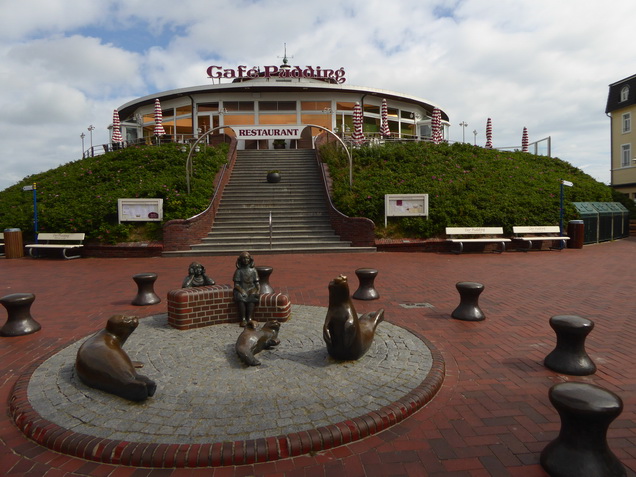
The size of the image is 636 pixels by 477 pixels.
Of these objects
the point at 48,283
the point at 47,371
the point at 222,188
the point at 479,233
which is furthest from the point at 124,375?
the point at 222,188

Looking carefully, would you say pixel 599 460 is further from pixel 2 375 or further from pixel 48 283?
pixel 48 283

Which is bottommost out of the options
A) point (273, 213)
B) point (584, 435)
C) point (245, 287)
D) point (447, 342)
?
Answer: point (447, 342)

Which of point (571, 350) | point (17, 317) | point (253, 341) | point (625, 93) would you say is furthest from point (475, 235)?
point (625, 93)

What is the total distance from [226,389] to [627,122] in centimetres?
4291

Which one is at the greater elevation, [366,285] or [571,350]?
[366,285]

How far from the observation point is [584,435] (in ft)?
8.31

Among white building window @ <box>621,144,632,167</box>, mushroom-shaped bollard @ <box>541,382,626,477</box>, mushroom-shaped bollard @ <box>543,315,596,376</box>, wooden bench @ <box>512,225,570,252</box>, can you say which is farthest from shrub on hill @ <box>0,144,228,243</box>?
white building window @ <box>621,144,632,167</box>

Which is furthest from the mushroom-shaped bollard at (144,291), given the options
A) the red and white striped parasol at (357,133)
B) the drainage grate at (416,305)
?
the red and white striped parasol at (357,133)

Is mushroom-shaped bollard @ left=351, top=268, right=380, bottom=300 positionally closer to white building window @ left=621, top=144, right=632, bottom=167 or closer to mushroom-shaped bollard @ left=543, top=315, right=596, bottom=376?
mushroom-shaped bollard @ left=543, top=315, right=596, bottom=376

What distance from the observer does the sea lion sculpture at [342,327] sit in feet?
13.2

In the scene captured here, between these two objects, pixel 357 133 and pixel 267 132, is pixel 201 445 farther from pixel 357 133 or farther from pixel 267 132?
pixel 267 132

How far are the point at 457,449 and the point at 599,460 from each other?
867 millimetres

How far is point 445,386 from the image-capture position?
3852 mm

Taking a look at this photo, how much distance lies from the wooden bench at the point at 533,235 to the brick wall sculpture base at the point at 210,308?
481 inches
